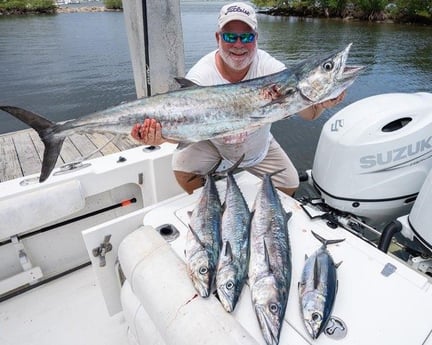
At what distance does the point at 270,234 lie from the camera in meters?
1.71

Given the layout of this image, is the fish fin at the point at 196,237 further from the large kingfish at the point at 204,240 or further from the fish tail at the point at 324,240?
the fish tail at the point at 324,240

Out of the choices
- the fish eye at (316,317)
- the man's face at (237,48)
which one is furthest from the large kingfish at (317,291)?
the man's face at (237,48)

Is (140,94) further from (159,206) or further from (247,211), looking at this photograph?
(247,211)

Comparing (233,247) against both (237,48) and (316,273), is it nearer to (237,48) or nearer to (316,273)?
(316,273)

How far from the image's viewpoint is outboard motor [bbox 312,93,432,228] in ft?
7.68

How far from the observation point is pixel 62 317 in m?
2.42

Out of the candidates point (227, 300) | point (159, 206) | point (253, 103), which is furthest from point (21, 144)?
point (227, 300)

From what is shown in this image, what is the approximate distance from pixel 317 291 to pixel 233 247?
44cm

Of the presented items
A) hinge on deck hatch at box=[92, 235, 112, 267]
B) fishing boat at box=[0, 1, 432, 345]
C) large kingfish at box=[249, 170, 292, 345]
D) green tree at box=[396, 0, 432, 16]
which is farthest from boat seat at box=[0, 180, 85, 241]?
green tree at box=[396, 0, 432, 16]

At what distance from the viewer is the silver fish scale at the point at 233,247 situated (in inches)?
56.4

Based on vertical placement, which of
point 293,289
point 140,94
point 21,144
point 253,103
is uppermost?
point 253,103

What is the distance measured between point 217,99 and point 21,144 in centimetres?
363

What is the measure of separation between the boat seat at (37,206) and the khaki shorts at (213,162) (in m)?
0.74

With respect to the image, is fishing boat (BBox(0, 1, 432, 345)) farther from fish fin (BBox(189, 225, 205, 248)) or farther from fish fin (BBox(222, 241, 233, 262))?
fish fin (BBox(222, 241, 233, 262))
